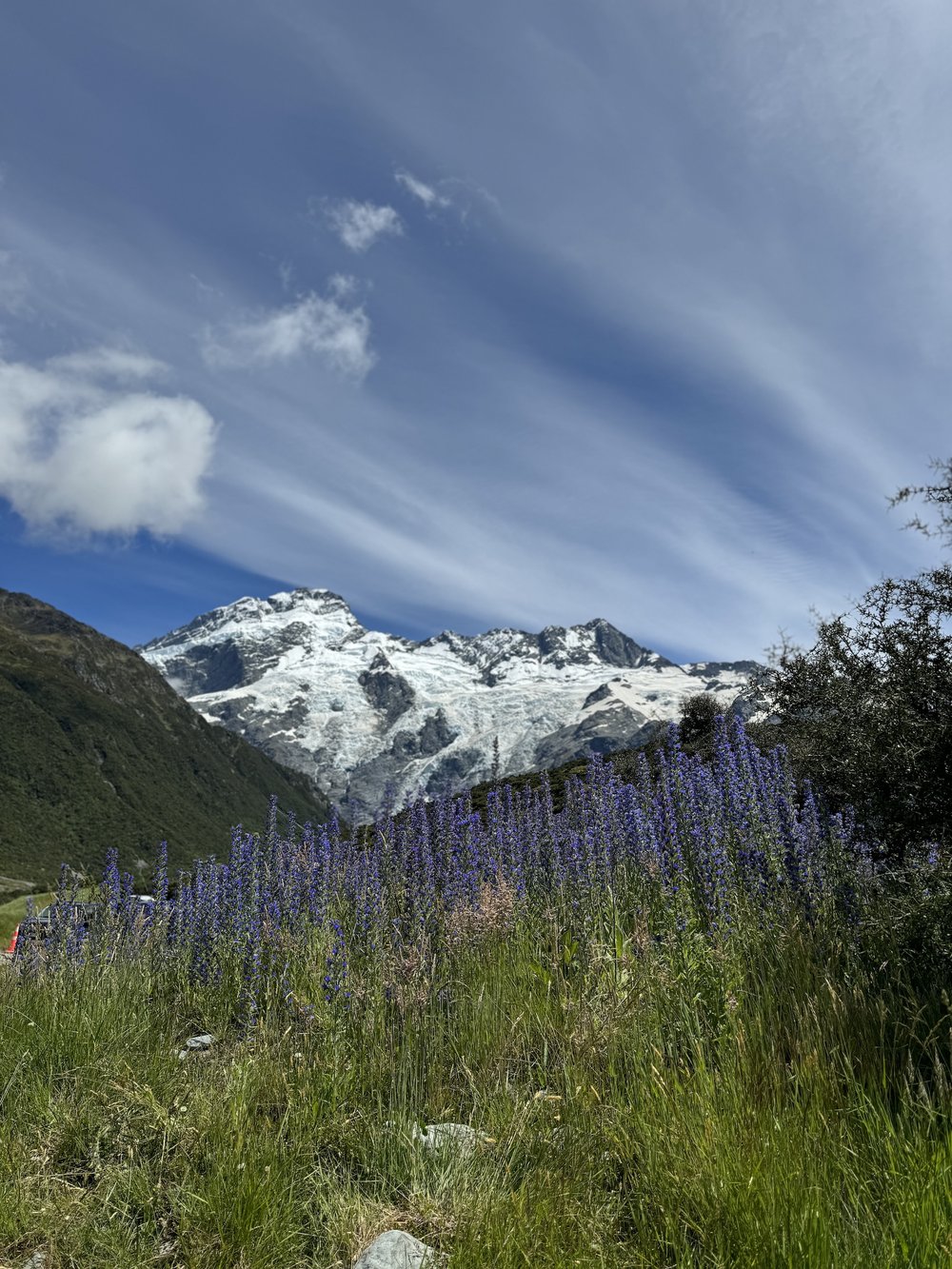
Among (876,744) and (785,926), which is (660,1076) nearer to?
(785,926)

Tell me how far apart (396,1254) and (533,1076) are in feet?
5.77

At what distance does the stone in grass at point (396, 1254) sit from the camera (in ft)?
10.3

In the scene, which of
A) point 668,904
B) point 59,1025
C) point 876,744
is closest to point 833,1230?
point 668,904

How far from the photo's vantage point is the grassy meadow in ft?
10.3

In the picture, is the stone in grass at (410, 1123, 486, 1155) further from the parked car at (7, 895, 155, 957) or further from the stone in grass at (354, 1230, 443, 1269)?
the parked car at (7, 895, 155, 957)

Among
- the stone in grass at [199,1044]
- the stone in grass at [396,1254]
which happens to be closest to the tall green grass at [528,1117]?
the stone in grass at [396,1254]

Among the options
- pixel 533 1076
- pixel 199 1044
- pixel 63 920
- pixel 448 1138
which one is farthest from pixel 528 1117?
pixel 63 920

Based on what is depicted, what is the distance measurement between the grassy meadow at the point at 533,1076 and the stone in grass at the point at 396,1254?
13cm

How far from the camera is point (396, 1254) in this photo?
125 inches

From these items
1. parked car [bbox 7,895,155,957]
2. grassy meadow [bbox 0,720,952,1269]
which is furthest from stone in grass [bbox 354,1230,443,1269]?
parked car [bbox 7,895,155,957]

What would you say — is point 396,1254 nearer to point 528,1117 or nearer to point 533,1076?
point 528,1117

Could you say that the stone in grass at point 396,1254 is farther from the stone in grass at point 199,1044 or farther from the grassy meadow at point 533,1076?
the stone in grass at point 199,1044

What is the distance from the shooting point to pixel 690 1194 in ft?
10.2

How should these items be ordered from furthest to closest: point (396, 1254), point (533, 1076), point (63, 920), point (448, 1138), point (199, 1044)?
point (63, 920) → point (199, 1044) → point (533, 1076) → point (448, 1138) → point (396, 1254)
